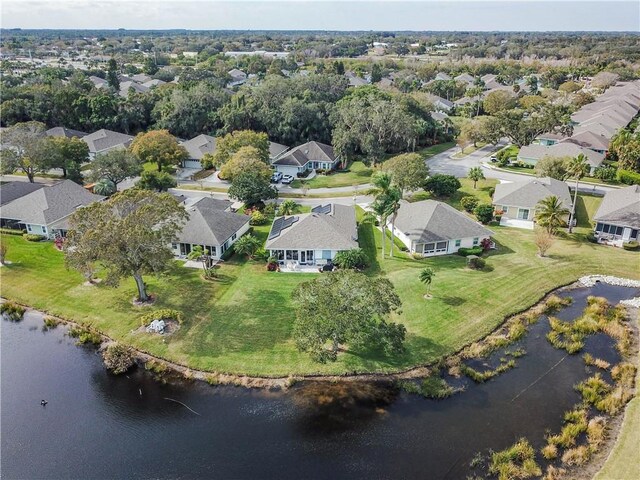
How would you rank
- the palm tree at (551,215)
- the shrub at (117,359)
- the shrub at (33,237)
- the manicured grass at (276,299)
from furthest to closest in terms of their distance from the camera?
the shrub at (33,237), the palm tree at (551,215), the manicured grass at (276,299), the shrub at (117,359)

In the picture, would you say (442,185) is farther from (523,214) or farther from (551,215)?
(551,215)

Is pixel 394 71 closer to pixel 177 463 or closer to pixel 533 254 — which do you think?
pixel 533 254

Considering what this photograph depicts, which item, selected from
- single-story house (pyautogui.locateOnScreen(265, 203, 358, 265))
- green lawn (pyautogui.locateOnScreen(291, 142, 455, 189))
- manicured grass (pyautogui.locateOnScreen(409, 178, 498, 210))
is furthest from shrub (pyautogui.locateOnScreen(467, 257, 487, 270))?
green lawn (pyautogui.locateOnScreen(291, 142, 455, 189))

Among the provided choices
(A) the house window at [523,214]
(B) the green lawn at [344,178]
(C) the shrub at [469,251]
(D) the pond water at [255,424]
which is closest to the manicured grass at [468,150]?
(B) the green lawn at [344,178]

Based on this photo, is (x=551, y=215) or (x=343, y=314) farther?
(x=551, y=215)

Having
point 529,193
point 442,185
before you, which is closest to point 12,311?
point 442,185

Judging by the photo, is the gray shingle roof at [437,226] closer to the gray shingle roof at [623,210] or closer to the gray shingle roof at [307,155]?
the gray shingle roof at [623,210]

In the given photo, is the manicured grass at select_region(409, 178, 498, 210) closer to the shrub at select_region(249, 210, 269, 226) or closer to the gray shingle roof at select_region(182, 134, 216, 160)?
the shrub at select_region(249, 210, 269, 226)

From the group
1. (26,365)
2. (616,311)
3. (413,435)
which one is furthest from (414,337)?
(26,365)
